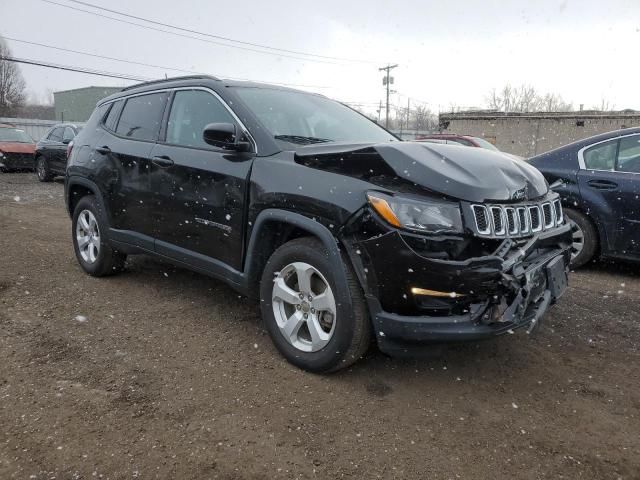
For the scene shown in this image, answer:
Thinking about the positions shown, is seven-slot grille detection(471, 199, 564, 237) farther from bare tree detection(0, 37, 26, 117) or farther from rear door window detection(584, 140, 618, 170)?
bare tree detection(0, 37, 26, 117)

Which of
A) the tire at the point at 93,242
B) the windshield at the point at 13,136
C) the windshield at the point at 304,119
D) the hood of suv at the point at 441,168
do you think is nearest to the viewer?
the hood of suv at the point at 441,168

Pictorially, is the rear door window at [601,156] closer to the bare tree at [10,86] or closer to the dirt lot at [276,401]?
the dirt lot at [276,401]

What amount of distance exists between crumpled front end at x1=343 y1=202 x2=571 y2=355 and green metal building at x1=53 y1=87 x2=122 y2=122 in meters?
62.2

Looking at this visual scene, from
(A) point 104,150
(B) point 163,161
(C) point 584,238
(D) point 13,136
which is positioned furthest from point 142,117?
(D) point 13,136

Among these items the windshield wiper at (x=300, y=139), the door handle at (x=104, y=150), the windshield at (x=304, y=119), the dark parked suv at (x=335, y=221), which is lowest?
the dark parked suv at (x=335, y=221)

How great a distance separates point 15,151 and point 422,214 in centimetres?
1675

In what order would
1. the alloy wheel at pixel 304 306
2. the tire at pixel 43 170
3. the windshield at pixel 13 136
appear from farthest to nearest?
the windshield at pixel 13 136, the tire at pixel 43 170, the alloy wheel at pixel 304 306

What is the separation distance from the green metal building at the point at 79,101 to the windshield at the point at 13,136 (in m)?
45.0

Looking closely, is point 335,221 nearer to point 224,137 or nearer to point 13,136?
point 224,137

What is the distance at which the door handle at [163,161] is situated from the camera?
12.4 feet

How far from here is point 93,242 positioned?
16.0 feet

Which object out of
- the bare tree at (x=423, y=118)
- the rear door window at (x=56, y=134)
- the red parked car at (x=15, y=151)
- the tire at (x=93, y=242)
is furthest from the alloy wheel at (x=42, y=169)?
the bare tree at (x=423, y=118)

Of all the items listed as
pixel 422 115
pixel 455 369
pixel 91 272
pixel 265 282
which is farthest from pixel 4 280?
pixel 422 115

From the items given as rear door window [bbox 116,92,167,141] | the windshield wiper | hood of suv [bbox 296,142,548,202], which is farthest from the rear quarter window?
hood of suv [bbox 296,142,548,202]
